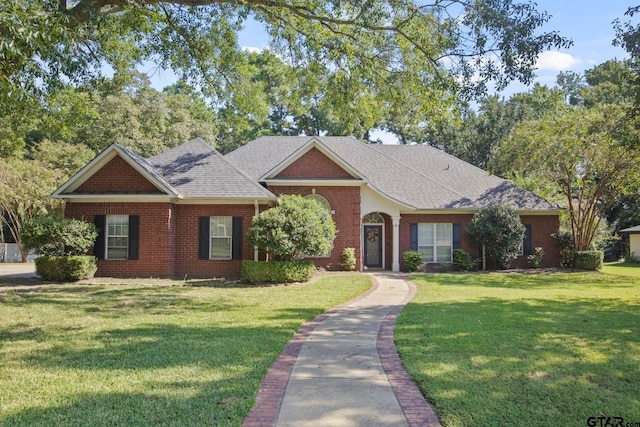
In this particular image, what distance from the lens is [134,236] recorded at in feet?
57.0

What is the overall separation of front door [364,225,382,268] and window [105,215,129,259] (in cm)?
1067

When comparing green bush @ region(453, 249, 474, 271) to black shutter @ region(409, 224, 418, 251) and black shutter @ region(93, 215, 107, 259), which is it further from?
black shutter @ region(93, 215, 107, 259)

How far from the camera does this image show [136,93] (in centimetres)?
3372

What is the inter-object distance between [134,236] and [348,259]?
28.4 feet

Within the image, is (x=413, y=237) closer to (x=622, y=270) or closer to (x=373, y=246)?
(x=373, y=246)

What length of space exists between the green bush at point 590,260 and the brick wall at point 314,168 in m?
11.9

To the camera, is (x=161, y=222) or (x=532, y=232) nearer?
(x=161, y=222)

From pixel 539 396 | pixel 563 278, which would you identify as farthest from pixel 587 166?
pixel 539 396

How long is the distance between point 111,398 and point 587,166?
2303cm

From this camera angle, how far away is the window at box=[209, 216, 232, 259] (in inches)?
715

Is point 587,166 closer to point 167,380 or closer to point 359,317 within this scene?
point 359,317

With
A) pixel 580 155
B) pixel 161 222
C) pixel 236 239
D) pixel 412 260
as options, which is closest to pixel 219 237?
pixel 236 239

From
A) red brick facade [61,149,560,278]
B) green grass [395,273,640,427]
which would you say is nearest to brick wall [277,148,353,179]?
red brick facade [61,149,560,278]

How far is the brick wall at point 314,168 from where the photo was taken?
66.5 ft
